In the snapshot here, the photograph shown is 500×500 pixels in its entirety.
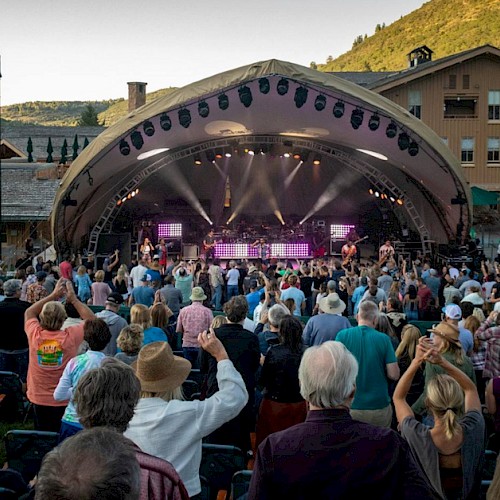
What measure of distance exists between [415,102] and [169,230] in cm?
1375

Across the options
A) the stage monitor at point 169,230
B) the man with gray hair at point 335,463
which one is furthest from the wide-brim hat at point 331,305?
the stage monitor at point 169,230

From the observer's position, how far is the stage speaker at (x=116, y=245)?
19625 millimetres

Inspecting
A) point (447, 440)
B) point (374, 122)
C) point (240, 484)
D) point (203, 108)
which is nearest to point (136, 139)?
point (203, 108)

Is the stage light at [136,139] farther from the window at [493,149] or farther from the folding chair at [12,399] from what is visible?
the window at [493,149]

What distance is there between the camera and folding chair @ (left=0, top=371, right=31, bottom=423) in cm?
611

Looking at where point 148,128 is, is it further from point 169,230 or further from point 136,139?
point 169,230

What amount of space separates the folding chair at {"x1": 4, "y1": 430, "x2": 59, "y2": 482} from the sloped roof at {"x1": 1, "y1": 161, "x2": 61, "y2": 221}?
18.2m

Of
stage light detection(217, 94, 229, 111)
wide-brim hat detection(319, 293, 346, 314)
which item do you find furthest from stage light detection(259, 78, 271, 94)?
wide-brim hat detection(319, 293, 346, 314)

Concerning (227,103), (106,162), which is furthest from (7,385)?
(106,162)

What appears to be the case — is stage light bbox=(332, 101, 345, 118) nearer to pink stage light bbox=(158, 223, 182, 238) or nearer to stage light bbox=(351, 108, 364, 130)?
stage light bbox=(351, 108, 364, 130)

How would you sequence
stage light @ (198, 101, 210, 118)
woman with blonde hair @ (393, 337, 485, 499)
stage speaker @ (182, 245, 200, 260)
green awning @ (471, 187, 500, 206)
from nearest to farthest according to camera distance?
woman with blonde hair @ (393, 337, 485, 499), stage light @ (198, 101, 210, 118), stage speaker @ (182, 245, 200, 260), green awning @ (471, 187, 500, 206)

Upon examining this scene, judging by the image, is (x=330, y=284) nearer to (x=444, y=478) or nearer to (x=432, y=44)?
(x=444, y=478)

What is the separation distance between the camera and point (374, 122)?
1495 centimetres

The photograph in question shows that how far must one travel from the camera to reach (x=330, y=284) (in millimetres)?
9617
